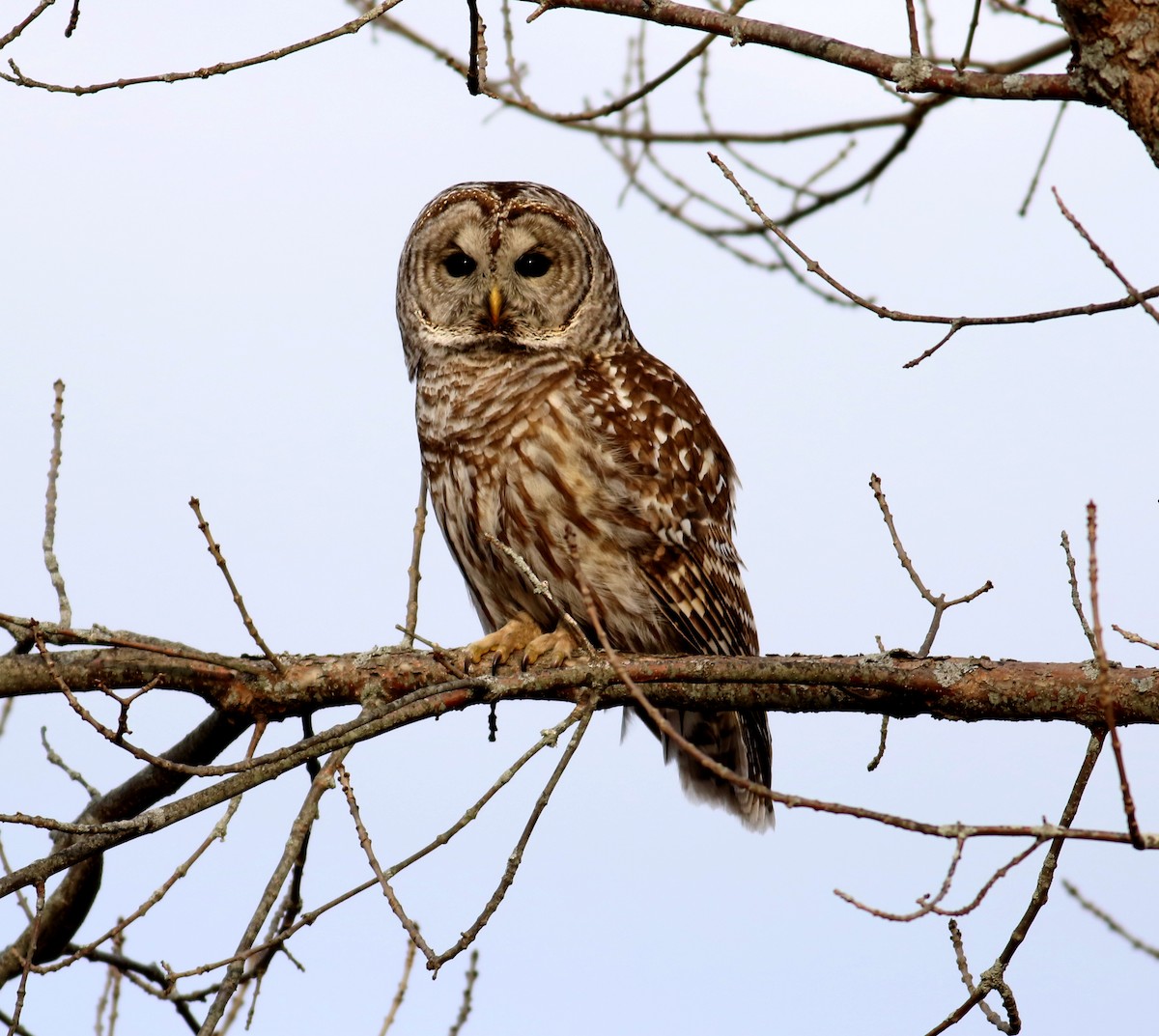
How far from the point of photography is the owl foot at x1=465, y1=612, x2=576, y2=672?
182 inches

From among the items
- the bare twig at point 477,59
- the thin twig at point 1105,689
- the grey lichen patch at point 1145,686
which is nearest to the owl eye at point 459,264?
the bare twig at point 477,59

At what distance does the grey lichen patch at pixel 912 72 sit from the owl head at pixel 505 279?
92.8 inches

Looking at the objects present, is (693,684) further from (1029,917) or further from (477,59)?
(477,59)

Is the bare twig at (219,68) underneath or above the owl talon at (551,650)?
above

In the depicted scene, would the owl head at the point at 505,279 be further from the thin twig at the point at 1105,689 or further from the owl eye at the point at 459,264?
the thin twig at the point at 1105,689

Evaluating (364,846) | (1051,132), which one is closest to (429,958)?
(364,846)

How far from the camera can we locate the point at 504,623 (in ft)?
17.1

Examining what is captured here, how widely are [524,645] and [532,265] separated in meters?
1.55

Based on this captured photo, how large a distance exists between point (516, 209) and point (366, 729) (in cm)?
274

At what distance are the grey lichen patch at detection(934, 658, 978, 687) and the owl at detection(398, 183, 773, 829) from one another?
41.6 inches

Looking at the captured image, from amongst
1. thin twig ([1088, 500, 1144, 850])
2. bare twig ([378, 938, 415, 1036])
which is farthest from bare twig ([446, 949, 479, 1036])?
thin twig ([1088, 500, 1144, 850])

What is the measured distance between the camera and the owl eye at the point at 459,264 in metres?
5.45

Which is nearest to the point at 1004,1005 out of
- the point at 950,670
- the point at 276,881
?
the point at 950,670

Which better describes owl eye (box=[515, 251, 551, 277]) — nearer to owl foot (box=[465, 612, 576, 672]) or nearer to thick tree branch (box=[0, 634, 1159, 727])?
owl foot (box=[465, 612, 576, 672])
